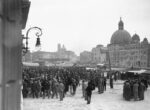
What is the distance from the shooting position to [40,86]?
1720cm

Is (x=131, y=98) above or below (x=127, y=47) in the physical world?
below

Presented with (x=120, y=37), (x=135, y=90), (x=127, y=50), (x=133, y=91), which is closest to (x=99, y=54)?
(x=120, y=37)

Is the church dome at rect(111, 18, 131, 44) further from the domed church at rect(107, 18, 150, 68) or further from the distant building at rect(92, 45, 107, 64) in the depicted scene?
the distant building at rect(92, 45, 107, 64)

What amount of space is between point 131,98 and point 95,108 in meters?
4.48

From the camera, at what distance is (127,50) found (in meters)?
121

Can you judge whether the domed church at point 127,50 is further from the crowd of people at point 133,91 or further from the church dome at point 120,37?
the crowd of people at point 133,91

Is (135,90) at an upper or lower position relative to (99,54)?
lower

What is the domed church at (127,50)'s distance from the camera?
107562mm

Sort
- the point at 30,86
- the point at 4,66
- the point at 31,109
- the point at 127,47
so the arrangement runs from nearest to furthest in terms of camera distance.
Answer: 1. the point at 4,66
2. the point at 31,109
3. the point at 30,86
4. the point at 127,47

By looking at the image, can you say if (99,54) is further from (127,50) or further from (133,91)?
(133,91)

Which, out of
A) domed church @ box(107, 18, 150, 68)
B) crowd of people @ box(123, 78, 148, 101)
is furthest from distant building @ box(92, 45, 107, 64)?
crowd of people @ box(123, 78, 148, 101)

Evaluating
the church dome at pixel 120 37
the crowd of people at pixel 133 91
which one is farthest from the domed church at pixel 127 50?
the crowd of people at pixel 133 91

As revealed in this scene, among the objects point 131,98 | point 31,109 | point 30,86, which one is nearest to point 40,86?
point 30,86

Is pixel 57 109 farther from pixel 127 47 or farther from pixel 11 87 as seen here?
Result: pixel 127 47
